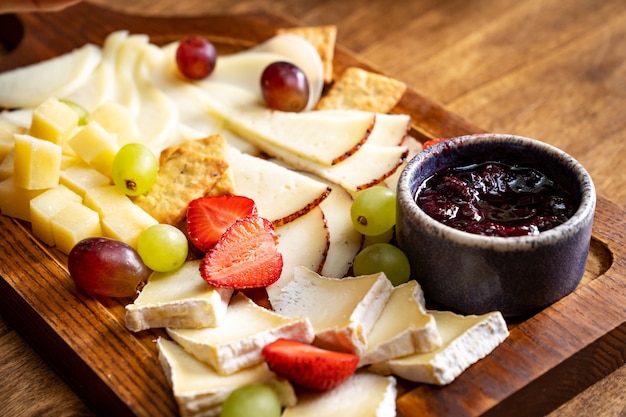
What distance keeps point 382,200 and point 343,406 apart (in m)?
0.60

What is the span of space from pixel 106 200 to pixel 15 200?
26cm

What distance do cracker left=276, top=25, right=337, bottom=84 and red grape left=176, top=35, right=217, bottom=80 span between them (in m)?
0.28

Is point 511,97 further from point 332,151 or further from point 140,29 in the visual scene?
point 140,29

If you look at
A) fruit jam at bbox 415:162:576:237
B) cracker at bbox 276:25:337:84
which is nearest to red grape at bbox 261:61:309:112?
cracker at bbox 276:25:337:84

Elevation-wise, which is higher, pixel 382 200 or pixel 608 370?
pixel 382 200

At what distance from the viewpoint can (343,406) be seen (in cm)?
172

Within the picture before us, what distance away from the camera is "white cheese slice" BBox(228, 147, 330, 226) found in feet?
7.48

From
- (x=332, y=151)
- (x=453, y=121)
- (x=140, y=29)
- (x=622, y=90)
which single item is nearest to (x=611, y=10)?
(x=622, y=90)

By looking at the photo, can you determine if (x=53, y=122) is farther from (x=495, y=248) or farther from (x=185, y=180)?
(x=495, y=248)

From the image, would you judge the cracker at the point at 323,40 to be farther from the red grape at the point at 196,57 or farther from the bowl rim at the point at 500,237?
the bowl rim at the point at 500,237

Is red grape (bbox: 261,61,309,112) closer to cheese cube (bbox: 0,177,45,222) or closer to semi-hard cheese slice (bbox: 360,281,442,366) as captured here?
cheese cube (bbox: 0,177,45,222)

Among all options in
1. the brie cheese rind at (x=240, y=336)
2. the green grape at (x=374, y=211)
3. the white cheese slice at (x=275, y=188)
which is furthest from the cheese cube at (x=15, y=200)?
the green grape at (x=374, y=211)

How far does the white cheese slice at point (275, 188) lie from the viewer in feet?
7.48

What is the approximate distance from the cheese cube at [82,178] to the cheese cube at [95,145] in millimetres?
24
